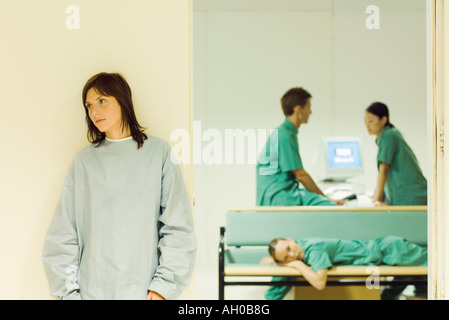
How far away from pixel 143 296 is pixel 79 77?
29.5 inches

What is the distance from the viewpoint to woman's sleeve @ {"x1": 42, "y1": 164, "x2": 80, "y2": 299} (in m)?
1.39

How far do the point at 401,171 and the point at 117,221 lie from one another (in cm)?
239

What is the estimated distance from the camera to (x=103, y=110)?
1.42 metres

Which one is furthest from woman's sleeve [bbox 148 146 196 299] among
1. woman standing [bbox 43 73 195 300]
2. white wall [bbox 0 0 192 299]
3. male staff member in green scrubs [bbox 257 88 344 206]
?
male staff member in green scrubs [bbox 257 88 344 206]

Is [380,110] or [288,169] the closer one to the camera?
[288,169]

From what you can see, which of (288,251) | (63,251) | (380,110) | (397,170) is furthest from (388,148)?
(63,251)

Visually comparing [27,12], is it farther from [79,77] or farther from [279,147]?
[279,147]

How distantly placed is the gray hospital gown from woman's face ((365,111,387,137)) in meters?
2.34

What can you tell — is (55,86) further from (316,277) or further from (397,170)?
(397,170)

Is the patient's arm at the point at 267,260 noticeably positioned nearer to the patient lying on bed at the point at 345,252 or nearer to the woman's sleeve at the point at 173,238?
the patient lying on bed at the point at 345,252

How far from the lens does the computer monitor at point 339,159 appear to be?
3945 mm

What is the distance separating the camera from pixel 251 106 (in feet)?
13.6

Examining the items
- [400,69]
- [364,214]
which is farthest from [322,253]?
[400,69]

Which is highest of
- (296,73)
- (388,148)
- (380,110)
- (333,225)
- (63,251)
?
(296,73)
